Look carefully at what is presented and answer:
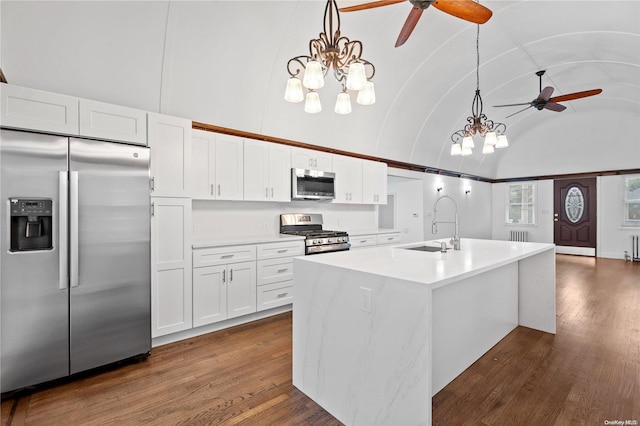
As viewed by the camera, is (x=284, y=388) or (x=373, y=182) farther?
(x=373, y=182)

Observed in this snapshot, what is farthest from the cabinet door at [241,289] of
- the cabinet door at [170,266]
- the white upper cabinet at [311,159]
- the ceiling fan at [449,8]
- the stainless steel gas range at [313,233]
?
the ceiling fan at [449,8]

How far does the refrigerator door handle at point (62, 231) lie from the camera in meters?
2.31

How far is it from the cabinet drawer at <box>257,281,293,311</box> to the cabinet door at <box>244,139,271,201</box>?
118 cm

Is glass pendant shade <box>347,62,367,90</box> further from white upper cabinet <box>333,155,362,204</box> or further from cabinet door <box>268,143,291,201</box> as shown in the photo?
white upper cabinet <box>333,155,362,204</box>

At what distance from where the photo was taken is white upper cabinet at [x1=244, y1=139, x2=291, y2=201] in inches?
163

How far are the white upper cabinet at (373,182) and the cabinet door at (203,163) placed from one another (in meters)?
2.80

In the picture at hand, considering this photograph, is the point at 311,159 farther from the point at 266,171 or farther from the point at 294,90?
the point at 294,90

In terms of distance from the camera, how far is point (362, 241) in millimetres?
5141

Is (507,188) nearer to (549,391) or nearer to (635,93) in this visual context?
(635,93)

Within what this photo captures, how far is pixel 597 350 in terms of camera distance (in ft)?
9.36

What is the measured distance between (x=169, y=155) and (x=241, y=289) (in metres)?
1.63

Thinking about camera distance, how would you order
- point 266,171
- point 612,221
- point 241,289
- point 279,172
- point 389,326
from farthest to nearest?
point 612,221, point 279,172, point 266,171, point 241,289, point 389,326

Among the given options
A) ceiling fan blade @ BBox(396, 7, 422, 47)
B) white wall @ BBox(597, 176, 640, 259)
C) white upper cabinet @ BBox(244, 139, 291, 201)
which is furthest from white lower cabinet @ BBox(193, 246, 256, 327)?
white wall @ BBox(597, 176, 640, 259)

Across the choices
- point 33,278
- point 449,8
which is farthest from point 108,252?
point 449,8
